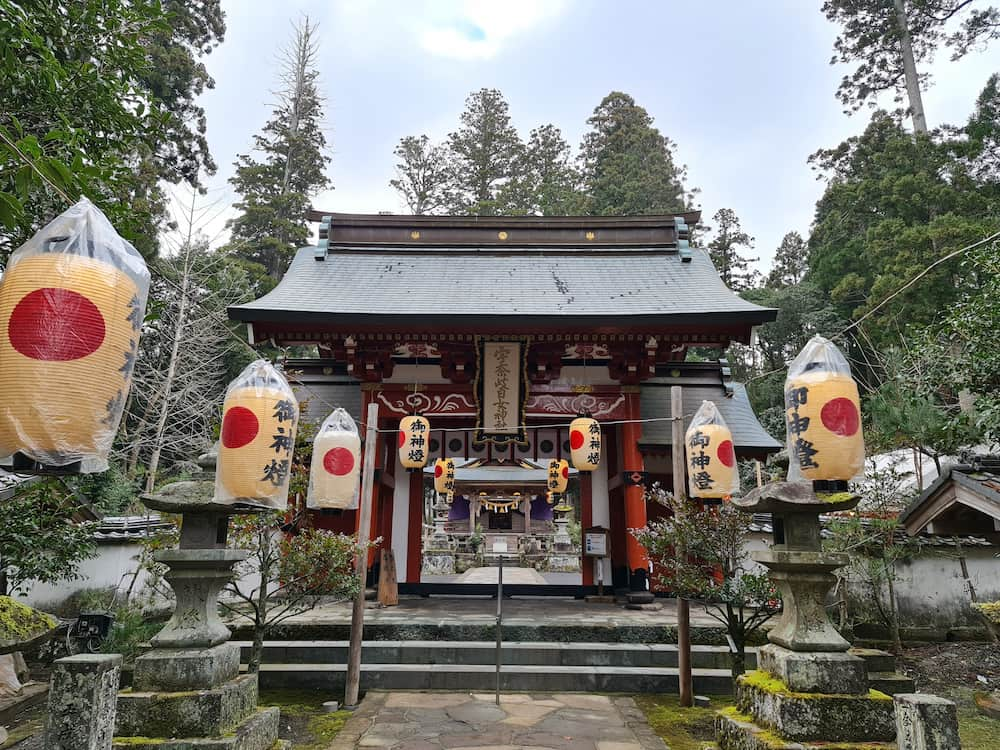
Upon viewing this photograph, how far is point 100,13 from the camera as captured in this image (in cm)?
539

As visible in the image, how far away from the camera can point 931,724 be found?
252 cm

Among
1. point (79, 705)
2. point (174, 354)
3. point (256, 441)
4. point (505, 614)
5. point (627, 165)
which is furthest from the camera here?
point (627, 165)

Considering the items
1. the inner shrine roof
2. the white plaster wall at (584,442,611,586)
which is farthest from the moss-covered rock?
the white plaster wall at (584,442,611,586)

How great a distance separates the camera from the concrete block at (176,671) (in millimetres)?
3512

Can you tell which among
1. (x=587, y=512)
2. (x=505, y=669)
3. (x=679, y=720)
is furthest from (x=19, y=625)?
(x=587, y=512)

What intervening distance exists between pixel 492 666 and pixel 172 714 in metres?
4.40

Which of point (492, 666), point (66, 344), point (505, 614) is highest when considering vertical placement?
point (66, 344)

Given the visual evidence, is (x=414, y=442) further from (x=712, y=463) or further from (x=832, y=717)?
(x=832, y=717)

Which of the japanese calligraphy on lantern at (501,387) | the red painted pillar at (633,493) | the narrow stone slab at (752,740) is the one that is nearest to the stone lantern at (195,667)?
the narrow stone slab at (752,740)

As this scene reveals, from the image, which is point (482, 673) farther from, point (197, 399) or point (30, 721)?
point (197, 399)

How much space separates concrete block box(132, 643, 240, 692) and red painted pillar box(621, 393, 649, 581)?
22.5 feet

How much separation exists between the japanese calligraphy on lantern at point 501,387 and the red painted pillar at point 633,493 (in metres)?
1.90

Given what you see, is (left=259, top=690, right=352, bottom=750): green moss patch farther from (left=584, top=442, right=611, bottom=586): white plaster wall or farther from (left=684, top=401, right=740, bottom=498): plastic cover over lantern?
(left=584, top=442, right=611, bottom=586): white plaster wall

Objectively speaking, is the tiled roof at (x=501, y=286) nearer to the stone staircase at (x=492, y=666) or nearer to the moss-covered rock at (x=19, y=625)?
the moss-covered rock at (x=19, y=625)
